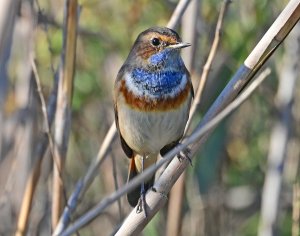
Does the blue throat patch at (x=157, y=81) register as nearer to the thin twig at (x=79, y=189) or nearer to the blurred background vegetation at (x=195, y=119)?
the thin twig at (x=79, y=189)

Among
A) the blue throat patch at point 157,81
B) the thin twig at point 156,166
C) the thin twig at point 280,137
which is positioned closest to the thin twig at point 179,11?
the blue throat patch at point 157,81

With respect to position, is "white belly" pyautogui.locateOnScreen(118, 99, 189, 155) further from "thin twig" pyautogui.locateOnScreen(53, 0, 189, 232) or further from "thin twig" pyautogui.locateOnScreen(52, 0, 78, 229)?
"thin twig" pyautogui.locateOnScreen(52, 0, 78, 229)

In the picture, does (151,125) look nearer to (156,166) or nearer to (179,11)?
(179,11)

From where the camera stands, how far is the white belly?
3.04 meters

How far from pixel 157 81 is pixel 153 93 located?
0.06 metres

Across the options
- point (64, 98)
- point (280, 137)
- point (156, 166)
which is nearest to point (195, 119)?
point (280, 137)

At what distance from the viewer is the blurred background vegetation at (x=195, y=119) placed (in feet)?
12.9

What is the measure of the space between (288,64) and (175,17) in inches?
41.7

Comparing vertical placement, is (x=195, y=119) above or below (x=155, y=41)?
below

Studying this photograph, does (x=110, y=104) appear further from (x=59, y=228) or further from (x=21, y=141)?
(x=59, y=228)

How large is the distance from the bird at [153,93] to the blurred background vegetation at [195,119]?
65cm

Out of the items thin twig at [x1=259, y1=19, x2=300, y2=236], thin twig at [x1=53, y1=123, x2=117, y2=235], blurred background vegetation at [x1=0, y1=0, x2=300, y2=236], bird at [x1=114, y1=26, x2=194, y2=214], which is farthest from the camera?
blurred background vegetation at [x1=0, y1=0, x2=300, y2=236]

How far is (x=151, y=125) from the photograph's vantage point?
3084mm

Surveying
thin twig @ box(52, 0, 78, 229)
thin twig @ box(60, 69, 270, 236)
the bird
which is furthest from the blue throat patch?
thin twig @ box(60, 69, 270, 236)
